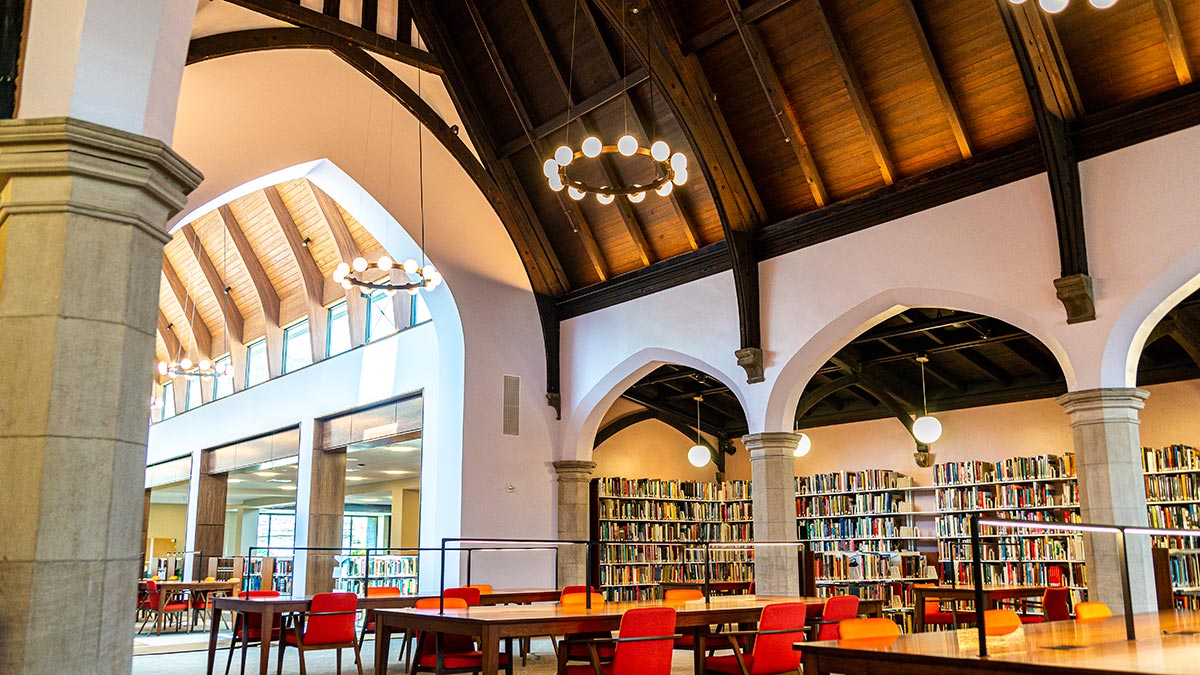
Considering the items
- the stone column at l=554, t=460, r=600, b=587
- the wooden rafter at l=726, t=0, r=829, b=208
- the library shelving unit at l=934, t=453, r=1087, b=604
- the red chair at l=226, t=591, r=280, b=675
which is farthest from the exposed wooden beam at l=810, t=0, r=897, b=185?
the red chair at l=226, t=591, r=280, b=675

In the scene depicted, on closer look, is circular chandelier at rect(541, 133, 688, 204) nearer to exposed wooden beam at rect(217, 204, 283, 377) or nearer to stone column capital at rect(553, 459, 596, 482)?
stone column capital at rect(553, 459, 596, 482)

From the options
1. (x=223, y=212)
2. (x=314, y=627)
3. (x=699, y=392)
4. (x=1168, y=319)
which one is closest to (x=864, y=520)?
(x=699, y=392)

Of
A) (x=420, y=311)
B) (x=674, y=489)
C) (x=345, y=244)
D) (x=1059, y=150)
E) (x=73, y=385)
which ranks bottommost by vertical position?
(x=73, y=385)

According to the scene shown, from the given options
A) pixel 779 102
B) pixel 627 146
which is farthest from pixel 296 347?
pixel 627 146

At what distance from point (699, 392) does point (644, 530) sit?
85.2 inches

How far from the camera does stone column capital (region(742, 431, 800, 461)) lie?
33.0 feet

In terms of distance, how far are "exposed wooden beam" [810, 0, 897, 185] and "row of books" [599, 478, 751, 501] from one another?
603 cm

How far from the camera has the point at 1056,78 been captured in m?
7.70

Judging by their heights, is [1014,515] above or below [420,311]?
below

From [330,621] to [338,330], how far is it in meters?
7.70

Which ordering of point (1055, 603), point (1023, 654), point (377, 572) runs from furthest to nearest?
point (377, 572), point (1055, 603), point (1023, 654)

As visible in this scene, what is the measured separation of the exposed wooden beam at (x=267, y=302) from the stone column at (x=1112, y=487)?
484 inches

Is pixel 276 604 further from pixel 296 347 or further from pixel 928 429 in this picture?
pixel 296 347

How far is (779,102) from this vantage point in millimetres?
9234
